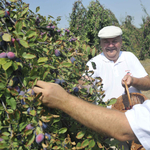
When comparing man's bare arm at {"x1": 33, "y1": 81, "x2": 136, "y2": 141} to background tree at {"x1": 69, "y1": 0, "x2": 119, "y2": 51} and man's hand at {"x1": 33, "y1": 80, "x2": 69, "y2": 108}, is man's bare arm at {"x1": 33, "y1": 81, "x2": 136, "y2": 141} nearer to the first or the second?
man's hand at {"x1": 33, "y1": 80, "x2": 69, "y2": 108}

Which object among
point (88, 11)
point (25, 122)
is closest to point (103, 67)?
point (25, 122)

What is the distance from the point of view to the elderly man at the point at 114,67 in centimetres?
209

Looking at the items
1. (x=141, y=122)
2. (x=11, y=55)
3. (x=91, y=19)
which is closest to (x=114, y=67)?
(x=141, y=122)

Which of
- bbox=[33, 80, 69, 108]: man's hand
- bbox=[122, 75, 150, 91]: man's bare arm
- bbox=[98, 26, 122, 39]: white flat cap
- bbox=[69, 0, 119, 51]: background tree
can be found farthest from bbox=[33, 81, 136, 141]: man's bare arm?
bbox=[69, 0, 119, 51]: background tree

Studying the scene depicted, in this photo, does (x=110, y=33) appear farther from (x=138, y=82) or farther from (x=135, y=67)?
(x=138, y=82)

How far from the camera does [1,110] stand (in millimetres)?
706

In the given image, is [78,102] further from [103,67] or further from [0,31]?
[103,67]

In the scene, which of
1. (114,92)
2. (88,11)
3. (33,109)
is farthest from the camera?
(88,11)

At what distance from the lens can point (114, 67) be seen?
2.18m

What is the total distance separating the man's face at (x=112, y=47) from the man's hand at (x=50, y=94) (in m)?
1.59

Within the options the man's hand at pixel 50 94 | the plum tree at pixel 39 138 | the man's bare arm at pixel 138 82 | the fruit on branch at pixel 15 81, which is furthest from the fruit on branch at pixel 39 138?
the man's bare arm at pixel 138 82

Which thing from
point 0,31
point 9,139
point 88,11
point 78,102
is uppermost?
point 88,11

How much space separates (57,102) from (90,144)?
0.28 metres

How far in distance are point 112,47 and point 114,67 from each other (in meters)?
0.28
